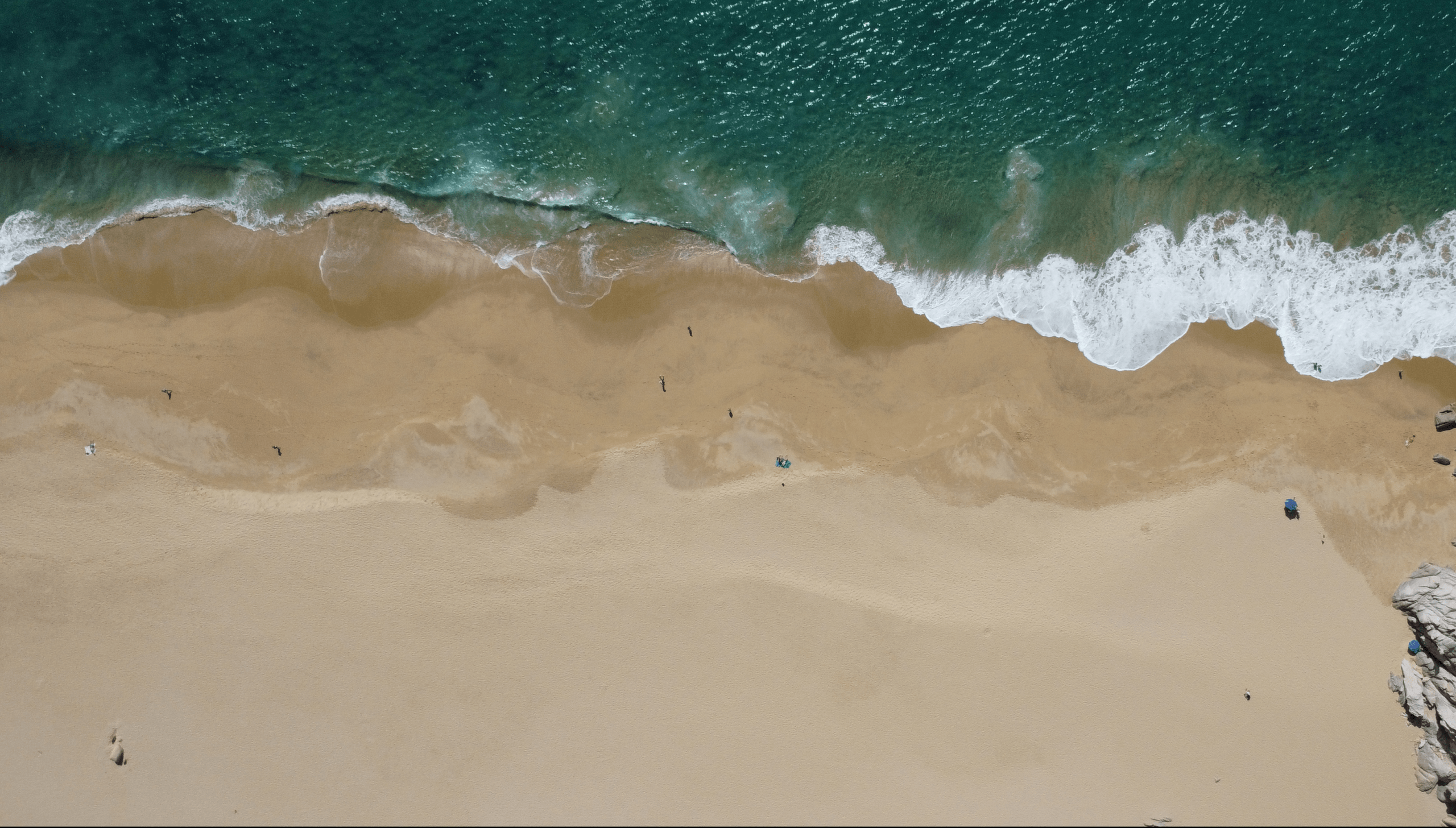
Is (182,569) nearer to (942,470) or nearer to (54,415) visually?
(54,415)

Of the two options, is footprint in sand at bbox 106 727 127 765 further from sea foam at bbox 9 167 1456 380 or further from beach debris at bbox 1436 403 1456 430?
beach debris at bbox 1436 403 1456 430

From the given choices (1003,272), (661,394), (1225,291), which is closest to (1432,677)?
(1225,291)

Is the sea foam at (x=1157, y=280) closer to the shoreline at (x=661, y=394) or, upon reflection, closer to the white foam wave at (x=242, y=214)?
the white foam wave at (x=242, y=214)

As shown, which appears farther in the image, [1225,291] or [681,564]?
[1225,291]

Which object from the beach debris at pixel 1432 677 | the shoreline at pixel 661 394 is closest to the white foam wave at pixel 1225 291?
the shoreline at pixel 661 394

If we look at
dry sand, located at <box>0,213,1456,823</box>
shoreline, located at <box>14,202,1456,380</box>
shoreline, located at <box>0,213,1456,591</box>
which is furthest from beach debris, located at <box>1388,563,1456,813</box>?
shoreline, located at <box>14,202,1456,380</box>

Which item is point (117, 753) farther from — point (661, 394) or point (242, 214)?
point (661, 394)

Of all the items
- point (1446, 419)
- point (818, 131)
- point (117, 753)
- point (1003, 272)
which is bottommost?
point (117, 753)
